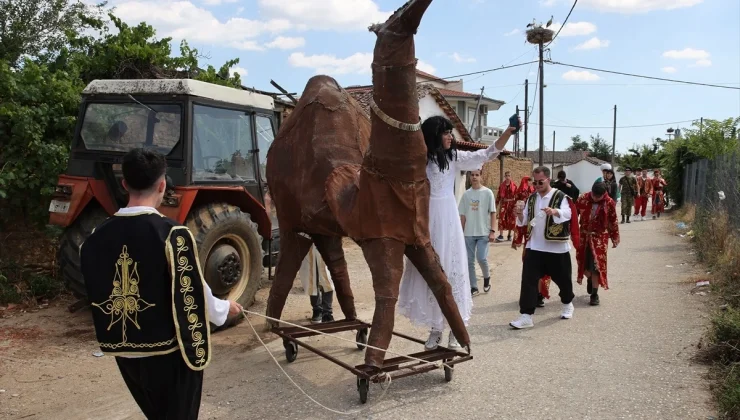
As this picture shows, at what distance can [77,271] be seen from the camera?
6148 millimetres

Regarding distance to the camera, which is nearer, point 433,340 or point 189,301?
point 189,301

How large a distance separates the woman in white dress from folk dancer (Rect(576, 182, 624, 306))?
3.24 m

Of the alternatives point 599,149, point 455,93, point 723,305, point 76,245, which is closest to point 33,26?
point 76,245

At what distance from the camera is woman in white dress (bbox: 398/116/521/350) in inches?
193

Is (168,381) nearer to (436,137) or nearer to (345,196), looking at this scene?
(345,196)

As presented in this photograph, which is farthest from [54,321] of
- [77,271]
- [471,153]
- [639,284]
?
[639,284]

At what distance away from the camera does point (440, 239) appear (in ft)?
16.1

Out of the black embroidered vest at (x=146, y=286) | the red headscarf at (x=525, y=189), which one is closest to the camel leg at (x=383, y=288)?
the black embroidered vest at (x=146, y=286)

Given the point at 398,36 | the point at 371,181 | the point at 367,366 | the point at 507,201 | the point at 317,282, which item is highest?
the point at 398,36

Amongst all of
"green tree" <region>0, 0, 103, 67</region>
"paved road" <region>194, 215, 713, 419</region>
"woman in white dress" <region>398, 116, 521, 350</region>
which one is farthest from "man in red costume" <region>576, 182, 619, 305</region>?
"green tree" <region>0, 0, 103, 67</region>

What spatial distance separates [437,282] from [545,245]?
8.36ft

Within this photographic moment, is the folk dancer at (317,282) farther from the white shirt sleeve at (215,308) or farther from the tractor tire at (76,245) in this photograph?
the white shirt sleeve at (215,308)

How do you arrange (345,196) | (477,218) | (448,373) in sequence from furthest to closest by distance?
1. (477,218)
2. (448,373)
3. (345,196)

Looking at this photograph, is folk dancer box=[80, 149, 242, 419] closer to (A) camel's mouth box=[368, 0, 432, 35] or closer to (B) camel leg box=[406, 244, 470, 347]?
(A) camel's mouth box=[368, 0, 432, 35]
